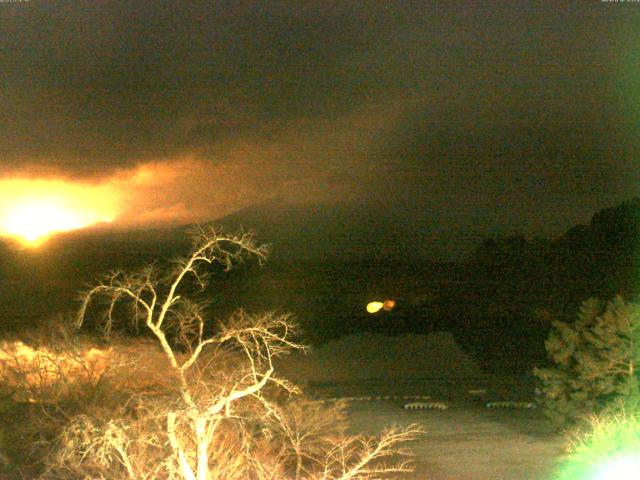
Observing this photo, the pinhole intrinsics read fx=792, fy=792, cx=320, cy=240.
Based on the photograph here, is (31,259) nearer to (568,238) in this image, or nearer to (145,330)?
(145,330)

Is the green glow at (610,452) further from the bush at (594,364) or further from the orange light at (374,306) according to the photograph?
the orange light at (374,306)

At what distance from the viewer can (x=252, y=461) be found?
408 inches

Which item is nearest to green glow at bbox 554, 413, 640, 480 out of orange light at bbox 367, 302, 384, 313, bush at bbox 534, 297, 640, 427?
bush at bbox 534, 297, 640, 427

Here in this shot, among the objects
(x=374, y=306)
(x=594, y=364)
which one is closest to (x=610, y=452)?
(x=594, y=364)

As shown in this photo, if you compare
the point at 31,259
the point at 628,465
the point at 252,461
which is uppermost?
the point at 31,259

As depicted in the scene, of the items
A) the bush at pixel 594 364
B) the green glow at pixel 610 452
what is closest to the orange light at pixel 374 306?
the bush at pixel 594 364

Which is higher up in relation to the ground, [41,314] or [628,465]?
[41,314]

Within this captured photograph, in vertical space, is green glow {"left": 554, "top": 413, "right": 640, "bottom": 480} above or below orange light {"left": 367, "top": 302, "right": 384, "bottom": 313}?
below

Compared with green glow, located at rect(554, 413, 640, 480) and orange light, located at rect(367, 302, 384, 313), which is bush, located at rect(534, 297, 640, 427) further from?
orange light, located at rect(367, 302, 384, 313)

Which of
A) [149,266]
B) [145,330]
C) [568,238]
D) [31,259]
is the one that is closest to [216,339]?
[149,266]

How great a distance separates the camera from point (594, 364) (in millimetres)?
21984

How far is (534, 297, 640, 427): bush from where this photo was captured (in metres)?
21.3

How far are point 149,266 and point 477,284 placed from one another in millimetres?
40163

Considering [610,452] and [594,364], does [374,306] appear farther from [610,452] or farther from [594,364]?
→ [610,452]
